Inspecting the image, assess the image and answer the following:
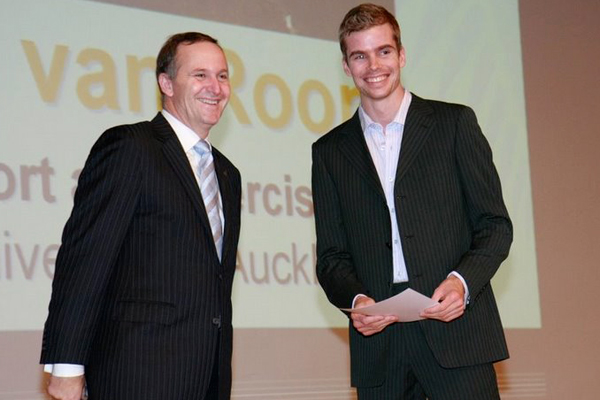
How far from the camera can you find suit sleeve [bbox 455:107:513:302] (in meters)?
2.66

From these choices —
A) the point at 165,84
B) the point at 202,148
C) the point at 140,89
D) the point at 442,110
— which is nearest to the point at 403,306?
the point at 442,110

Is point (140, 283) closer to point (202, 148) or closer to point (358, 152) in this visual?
point (202, 148)

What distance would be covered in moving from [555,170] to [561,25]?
3.12 ft

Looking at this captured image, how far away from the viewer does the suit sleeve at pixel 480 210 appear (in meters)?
2.66

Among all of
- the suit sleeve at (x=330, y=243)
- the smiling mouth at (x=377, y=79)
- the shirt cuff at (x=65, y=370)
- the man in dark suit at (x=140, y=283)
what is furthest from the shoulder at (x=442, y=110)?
the shirt cuff at (x=65, y=370)

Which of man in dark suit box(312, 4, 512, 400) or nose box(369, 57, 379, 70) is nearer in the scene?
man in dark suit box(312, 4, 512, 400)

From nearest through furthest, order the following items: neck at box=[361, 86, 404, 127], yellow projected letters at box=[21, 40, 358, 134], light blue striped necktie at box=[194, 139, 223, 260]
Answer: light blue striped necktie at box=[194, 139, 223, 260]
neck at box=[361, 86, 404, 127]
yellow projected letters at box=[21, 40, 358, 134]

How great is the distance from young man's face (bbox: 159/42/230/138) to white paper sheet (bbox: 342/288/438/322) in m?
0.71

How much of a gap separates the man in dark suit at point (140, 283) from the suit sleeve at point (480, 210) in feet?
2.23

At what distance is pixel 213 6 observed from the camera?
4.64 meters

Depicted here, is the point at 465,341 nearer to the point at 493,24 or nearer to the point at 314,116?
the point at 314,116

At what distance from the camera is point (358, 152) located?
2910 millimetres

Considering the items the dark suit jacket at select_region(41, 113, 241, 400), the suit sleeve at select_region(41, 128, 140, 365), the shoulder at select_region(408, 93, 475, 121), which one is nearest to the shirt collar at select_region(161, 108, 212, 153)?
the dark suit jacket at select_region(41, 113, 241, 400)

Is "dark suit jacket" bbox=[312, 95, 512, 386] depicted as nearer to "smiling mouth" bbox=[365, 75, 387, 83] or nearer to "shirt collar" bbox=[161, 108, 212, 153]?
"smiling mouth" bbox=[365, 75, 387, 83]
